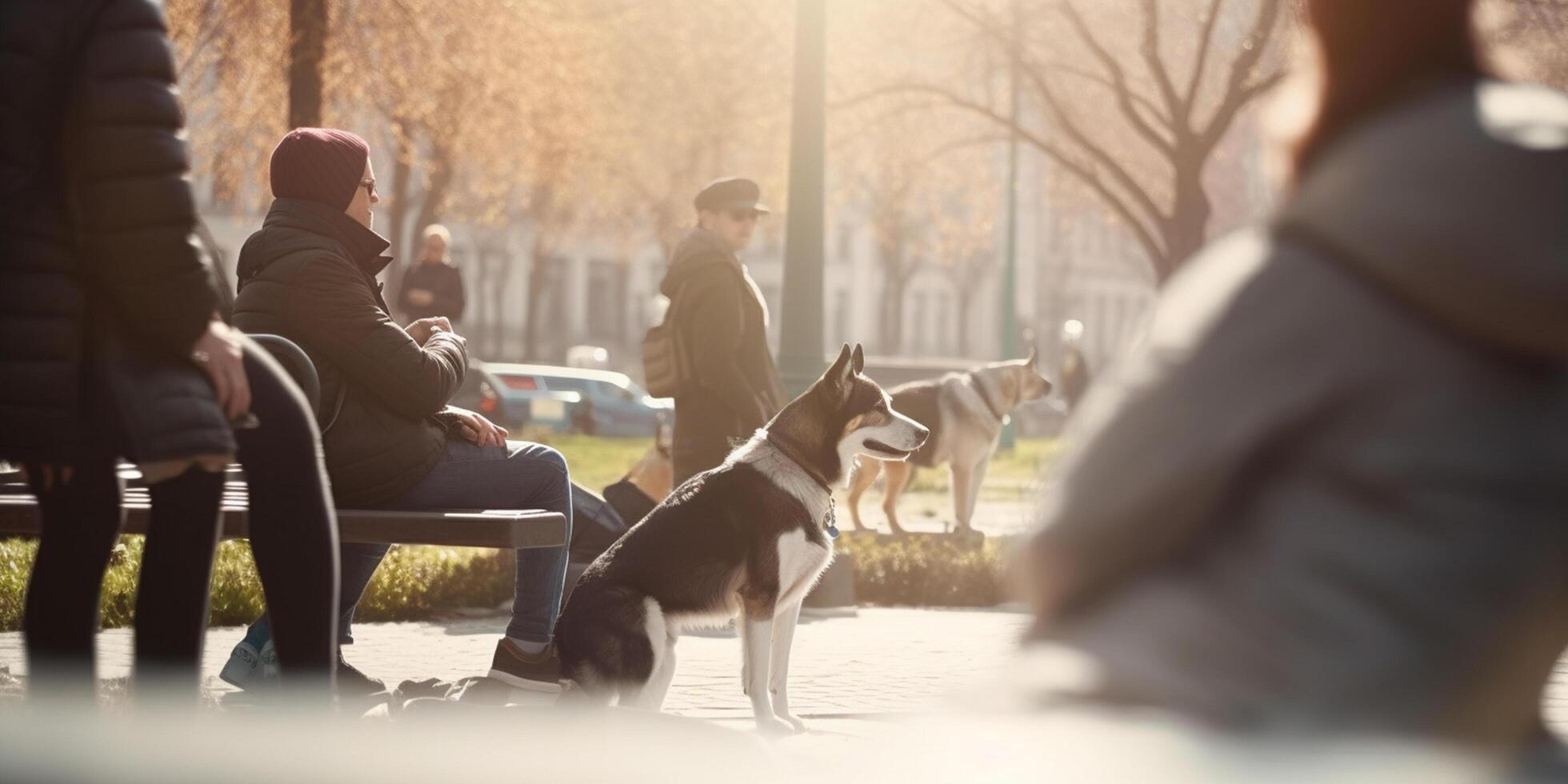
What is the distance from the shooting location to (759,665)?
611 cm

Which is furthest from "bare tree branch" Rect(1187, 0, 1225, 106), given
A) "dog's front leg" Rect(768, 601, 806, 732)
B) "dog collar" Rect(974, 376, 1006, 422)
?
"dog's front leg" Rect(768, 601, 806, 732)

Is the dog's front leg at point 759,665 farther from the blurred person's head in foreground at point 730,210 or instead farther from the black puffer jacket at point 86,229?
the black puffer jacket at point 86,229

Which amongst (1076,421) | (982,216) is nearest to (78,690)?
(1076,421)

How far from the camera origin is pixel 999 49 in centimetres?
2080

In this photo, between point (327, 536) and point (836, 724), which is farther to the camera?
point (836, 724)

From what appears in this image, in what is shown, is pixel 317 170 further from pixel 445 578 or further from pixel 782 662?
pixel 445 578

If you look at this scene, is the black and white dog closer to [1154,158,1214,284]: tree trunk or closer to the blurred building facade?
[1154,158,1214,284]: tree trunk

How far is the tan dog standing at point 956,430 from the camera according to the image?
15211mm

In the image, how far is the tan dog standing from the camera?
15211mm

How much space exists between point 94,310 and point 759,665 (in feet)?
10.7

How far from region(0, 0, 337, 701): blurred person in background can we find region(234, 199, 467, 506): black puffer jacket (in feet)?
6.48

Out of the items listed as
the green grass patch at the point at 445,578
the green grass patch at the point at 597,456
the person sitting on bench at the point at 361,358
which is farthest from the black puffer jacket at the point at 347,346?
the green grass patch at the point at 597,456

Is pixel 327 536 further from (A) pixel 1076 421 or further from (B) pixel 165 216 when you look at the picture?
(A) pixel 1076 421

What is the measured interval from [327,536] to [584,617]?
7.11 feet
